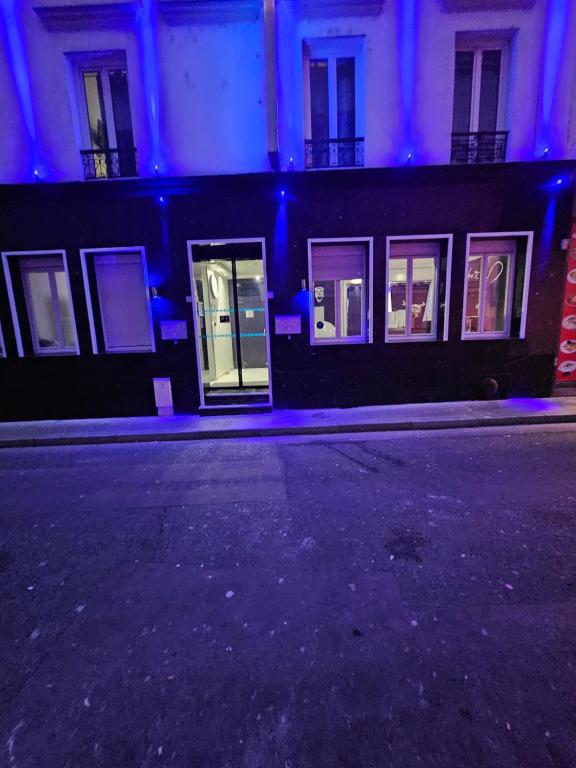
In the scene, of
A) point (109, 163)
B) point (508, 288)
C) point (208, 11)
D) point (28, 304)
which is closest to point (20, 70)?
point (109, 163)

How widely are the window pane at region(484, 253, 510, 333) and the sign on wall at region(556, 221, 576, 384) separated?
4.14 feet

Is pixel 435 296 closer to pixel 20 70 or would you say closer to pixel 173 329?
pixel 173 329

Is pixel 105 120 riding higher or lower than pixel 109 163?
higher

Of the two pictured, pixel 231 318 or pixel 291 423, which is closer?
pixel 291 423

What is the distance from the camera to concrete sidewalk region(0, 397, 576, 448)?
6.59 m

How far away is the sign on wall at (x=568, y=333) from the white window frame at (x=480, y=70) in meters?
3.30

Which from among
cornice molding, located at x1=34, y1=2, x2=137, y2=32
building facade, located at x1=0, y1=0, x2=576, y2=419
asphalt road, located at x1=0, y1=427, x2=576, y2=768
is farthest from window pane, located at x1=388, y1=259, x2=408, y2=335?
cornice molding, located at x1=34, y1=2, x2=137, y2=32

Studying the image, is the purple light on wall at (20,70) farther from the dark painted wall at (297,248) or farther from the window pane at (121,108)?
the window pane at (121,108)

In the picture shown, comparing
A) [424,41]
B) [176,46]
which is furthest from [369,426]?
[176,46]

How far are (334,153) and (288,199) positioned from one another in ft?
4.58

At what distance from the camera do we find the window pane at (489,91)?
24.2 ft

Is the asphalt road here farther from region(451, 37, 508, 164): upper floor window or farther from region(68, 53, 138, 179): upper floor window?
region(451, 37, 508, 164): upper floor window

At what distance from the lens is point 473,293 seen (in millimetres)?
7949

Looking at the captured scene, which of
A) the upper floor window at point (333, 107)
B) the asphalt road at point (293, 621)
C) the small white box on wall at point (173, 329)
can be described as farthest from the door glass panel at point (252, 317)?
the asphalt road at point (293, 621)
